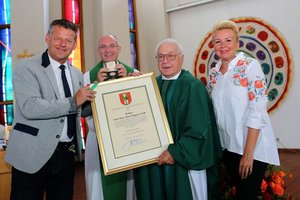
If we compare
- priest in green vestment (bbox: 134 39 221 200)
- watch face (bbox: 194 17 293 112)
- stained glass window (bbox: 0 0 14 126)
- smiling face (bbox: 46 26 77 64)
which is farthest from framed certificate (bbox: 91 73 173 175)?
watch face (bbox: 194 17 293 112)

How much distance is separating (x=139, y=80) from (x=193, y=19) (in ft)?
15.9

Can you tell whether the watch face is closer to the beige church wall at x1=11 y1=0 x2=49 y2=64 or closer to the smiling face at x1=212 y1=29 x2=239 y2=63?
the beige church wall at x1=11 y1=0 x2=49 y2=64

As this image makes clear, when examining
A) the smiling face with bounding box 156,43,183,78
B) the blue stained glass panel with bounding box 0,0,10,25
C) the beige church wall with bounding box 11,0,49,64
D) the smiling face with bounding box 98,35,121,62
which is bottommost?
the smiling face with bounding box 156,43,183,78

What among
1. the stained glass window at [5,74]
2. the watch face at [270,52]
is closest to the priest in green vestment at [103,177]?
the stained glass window at [5,74]

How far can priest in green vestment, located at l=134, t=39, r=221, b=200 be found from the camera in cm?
163

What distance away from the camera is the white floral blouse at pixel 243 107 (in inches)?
62.8

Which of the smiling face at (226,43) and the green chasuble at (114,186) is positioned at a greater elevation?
the smiling face at (226,43)

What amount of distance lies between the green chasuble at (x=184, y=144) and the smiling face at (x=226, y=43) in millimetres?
→ 239

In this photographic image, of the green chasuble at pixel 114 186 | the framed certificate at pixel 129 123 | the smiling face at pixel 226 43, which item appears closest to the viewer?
the framed certificate at pixel 129 123

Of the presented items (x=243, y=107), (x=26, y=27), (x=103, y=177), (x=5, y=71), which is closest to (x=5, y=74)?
(x=5, y=71)

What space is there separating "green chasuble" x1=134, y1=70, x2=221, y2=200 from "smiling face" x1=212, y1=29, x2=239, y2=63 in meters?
0.24

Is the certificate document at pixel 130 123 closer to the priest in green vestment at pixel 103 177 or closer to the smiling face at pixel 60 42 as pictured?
the smiling face at pixel 60 42

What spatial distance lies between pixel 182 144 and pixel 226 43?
2.19 feet

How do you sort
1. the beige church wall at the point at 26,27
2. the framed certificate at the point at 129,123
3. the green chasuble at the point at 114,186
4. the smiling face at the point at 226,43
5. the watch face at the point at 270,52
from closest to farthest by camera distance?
the framed certificate at the point at 129,123
the smiling face at the point at 226,43
the green chasuble at the point at 114,186
the beige church wall at the point at 26,27
the watch face at the point at 270,52
